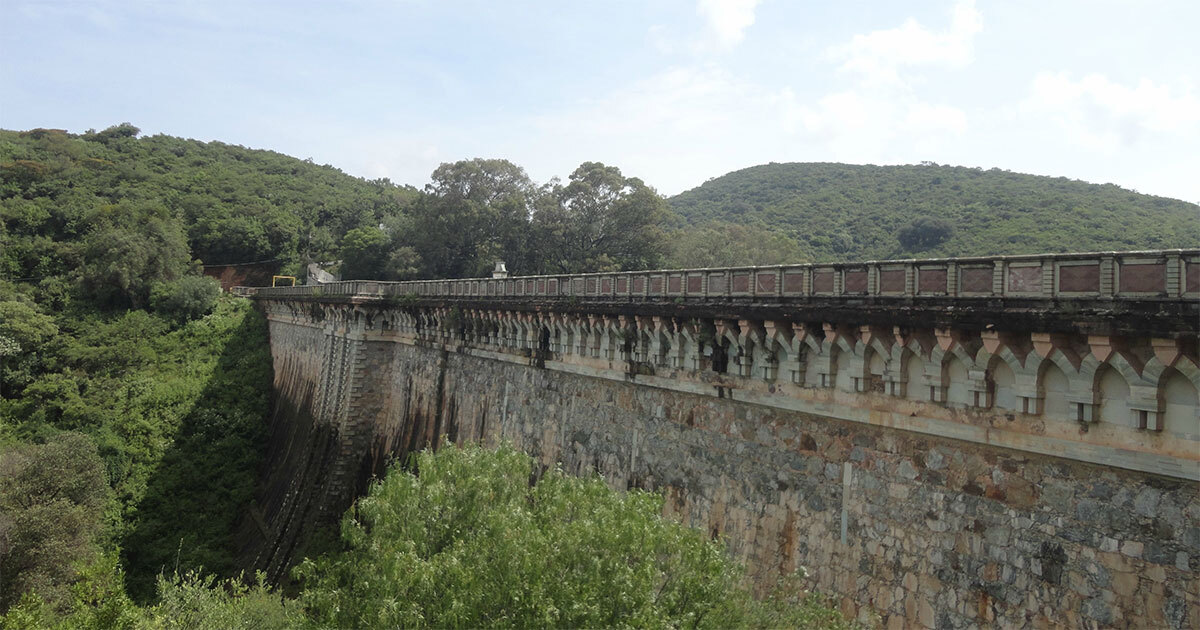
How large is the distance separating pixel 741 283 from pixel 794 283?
61.6 inches

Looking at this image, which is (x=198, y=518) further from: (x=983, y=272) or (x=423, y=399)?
(x=983, y=272)

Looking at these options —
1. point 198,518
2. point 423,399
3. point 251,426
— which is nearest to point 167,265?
point 251,426

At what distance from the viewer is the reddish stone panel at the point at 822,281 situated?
13.2 m

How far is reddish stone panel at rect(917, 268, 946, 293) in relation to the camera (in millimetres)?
11242

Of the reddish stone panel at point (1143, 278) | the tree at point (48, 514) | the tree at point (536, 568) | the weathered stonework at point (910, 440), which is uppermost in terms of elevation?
the reddish stone panel at point (1143, 278)

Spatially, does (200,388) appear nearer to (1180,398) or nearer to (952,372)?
(952,372)

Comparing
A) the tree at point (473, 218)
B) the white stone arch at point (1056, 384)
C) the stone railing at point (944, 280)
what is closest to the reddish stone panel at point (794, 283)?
the stone railing at point (944, 280)

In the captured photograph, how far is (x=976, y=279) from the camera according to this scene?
10781 mm

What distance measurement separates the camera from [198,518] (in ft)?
110

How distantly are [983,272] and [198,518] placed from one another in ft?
109

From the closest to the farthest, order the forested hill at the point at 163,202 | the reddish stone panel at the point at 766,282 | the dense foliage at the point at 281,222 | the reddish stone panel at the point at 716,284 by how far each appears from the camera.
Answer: the reddish stone panel at the point at 766,282 < the reddish stone panel at the point at 716,284 < the dense foliage at the point at 281,222 < the forested hill at the point at 163,202

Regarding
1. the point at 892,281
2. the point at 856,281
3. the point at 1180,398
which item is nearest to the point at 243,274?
the point at 856,281

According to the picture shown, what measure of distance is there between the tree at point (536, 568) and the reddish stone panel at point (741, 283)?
4.77m

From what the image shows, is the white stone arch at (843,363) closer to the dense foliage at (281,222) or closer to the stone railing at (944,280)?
the stone railing at (944,280)
